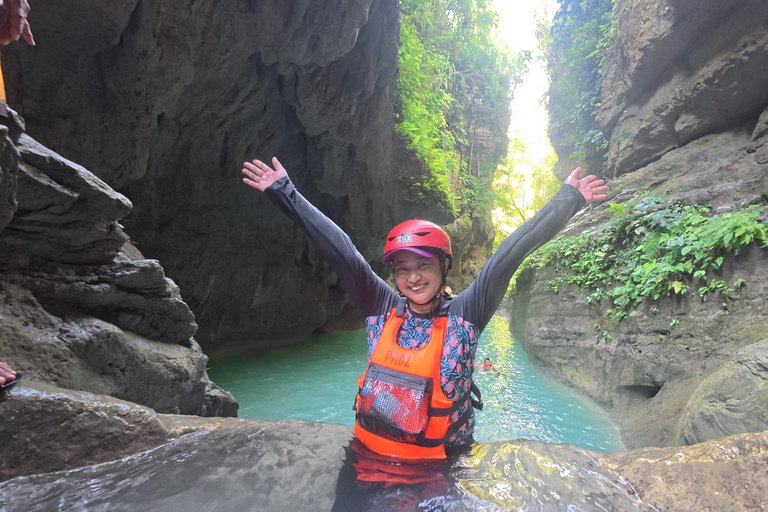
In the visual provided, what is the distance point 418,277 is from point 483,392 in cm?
529

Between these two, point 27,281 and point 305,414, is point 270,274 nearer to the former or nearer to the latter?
point 305,414

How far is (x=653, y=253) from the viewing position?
566cm

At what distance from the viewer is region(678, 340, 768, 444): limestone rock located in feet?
9.03

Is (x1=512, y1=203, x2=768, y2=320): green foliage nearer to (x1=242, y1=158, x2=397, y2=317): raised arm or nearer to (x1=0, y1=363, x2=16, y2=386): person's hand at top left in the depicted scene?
(x1=242, y1=158, x2=397, y2=317): raised arm

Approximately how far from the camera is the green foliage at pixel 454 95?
10.2 m

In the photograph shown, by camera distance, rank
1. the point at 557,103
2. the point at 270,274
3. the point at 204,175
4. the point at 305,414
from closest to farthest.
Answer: the point at 305,414 < the point at 204,175 < the point at 270,274 < the point at 557,103

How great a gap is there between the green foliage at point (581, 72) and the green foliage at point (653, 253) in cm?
569

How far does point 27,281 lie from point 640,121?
11.7 metres

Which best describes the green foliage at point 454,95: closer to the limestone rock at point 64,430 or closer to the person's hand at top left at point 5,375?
the limestone rock at point 64,430

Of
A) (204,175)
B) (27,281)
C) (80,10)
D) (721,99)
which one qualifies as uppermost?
(721,99)

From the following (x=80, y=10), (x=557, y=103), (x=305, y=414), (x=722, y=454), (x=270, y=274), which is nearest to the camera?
(x=722, y=454)

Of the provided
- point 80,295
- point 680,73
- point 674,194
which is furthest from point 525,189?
point 80,295

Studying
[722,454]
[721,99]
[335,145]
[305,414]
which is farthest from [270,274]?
[721,99]

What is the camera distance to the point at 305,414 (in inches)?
217
